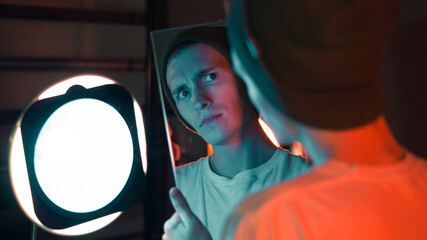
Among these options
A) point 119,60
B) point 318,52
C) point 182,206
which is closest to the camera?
point 318,52

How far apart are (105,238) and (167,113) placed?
0.95 meters

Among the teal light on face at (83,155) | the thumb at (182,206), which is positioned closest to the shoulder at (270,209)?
the thumb at (182,206)

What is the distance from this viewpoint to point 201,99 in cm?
68

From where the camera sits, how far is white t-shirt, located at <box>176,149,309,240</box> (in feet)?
2.23

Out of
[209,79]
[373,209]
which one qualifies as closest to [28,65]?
[209,79]

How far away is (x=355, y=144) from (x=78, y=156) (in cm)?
56

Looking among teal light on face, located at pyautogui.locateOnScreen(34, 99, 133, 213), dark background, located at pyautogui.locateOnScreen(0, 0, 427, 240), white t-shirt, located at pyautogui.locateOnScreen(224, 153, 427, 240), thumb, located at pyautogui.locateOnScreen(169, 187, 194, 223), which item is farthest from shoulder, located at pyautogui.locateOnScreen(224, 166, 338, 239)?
dark background, located at pyautogui.locateOnScreen(0, 0, 427, 240)

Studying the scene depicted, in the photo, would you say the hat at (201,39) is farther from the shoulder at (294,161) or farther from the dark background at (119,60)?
the dark background at (119,60)

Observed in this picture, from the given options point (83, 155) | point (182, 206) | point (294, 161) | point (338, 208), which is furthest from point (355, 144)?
point (83, 155)

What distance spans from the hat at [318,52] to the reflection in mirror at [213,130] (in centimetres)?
27

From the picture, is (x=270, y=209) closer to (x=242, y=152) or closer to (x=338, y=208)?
(x=338, y=208)

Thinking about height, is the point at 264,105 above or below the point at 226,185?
above

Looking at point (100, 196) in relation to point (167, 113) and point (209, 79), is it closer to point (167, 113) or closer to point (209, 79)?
point (167, 113)

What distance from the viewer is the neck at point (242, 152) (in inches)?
27.5
